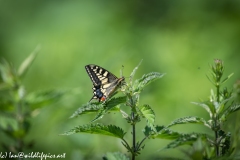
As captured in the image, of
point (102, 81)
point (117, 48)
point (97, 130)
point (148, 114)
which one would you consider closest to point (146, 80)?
point (148, 114)

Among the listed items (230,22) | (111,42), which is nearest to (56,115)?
(111,42)

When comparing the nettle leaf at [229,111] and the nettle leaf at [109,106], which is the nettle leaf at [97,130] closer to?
the nettle leaf at [109,106]

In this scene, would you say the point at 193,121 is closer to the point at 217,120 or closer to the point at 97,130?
the point at 217,120

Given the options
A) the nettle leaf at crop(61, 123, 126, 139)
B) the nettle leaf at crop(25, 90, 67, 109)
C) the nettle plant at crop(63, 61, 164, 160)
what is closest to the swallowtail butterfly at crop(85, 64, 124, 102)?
the nettle plant at crop(63, 61, 164, 160)

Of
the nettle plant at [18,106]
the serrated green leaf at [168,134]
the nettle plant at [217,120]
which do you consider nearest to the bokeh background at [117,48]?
the nettle plant at [18,106]

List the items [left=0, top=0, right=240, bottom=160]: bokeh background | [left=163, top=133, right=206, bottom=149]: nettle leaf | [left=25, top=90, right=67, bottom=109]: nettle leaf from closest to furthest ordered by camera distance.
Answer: [left=163, top=133, right=206, bottom=149]: nettle leaf < [left=25, top=90, right=67, bottom=109]: nettle leaf < [left=0, top=0, right=240, bottom=160]: bokeh background

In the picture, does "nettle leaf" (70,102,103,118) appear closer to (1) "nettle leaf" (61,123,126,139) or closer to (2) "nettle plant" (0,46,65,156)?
(1) "nettle leaf" (61,123,126,139)
